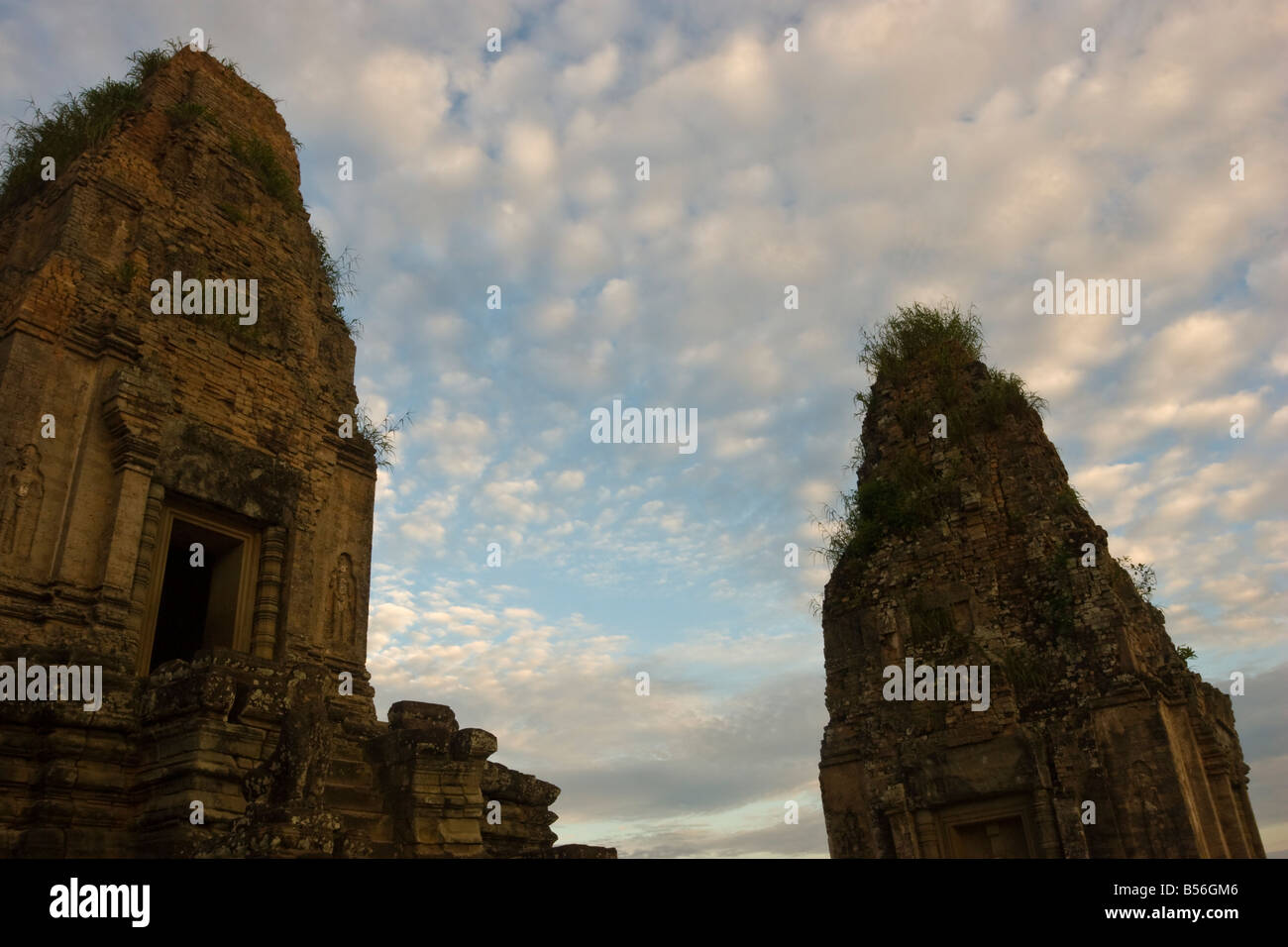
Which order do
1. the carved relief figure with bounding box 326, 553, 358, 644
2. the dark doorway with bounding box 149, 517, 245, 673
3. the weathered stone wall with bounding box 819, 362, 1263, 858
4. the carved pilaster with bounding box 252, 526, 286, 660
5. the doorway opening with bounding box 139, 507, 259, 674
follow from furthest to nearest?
the weathered stone wall with bounding box 819, 362, 1263, 858, the carved relief figure with bounding box 326, 553, 358, 644, the dark doorway with bounding box 149, 517, 245, 673, the carved pilaster with bounding box 252, 526, 286, 660, the doorway opening with bounding box 139, 507, 259, 674

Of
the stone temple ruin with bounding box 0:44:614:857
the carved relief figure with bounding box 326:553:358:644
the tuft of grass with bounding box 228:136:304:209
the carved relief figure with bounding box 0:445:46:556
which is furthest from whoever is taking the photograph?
the tuft of grass with bounding box 228:136:304:209

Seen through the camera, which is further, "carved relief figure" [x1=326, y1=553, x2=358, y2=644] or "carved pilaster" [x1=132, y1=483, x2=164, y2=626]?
"carved relief figure" [x1=326, y1=553, x2=358, y2=644]

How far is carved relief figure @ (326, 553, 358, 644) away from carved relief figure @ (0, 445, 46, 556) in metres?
3.43

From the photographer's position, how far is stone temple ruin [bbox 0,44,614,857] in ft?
22.1

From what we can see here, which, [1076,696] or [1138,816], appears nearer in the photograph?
[1138,816]

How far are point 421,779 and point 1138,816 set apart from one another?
10.2 meters

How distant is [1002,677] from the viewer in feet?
45.9

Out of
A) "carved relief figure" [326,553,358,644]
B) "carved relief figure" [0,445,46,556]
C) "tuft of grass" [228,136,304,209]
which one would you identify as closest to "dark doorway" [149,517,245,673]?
"carved relief figure" [326,553,358,644]

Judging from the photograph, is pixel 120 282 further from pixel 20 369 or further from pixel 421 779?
pixel 421 779

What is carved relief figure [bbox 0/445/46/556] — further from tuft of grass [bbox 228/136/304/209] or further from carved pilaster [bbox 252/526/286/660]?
tuft of grass [bbox 228/136/304/209]

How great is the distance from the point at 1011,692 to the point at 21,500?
1331cm

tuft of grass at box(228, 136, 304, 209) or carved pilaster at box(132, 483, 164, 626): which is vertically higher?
tuft of grass at box(228, 136, 304, 209)
